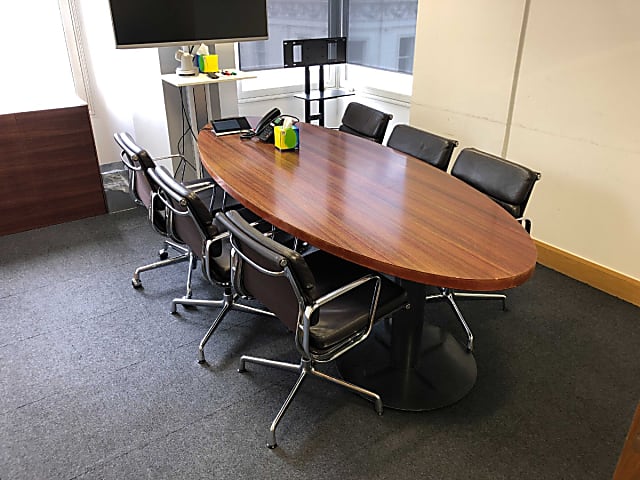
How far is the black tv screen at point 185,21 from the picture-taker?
3270 mm

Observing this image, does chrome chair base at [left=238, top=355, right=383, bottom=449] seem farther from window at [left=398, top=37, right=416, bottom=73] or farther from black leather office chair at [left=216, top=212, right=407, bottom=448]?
window at [left=398, top=37, right=416, bottom=73]

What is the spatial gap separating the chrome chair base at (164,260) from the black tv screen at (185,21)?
1.32 m

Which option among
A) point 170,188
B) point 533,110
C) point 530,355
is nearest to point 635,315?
point 530,355

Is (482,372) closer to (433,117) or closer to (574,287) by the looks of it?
(574,287)

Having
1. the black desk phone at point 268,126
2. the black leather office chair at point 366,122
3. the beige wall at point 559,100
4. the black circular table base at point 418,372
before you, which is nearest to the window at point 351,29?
the beige wall at point 559,100

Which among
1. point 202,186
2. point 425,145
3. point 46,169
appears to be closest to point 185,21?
point 202,186

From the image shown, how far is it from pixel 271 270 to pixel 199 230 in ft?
2.09

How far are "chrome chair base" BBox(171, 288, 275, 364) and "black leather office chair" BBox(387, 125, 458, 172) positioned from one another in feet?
4.15

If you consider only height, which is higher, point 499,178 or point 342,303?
point 499,178

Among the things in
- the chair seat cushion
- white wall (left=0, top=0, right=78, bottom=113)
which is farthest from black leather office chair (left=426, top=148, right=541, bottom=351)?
white wall (left=0, top=0, right=78, bottom=113)

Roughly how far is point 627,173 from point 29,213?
156 inches

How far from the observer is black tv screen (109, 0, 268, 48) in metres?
3.27

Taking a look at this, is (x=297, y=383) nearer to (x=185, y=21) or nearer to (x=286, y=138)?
(x=286, y=138)

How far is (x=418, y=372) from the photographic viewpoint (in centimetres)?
240
